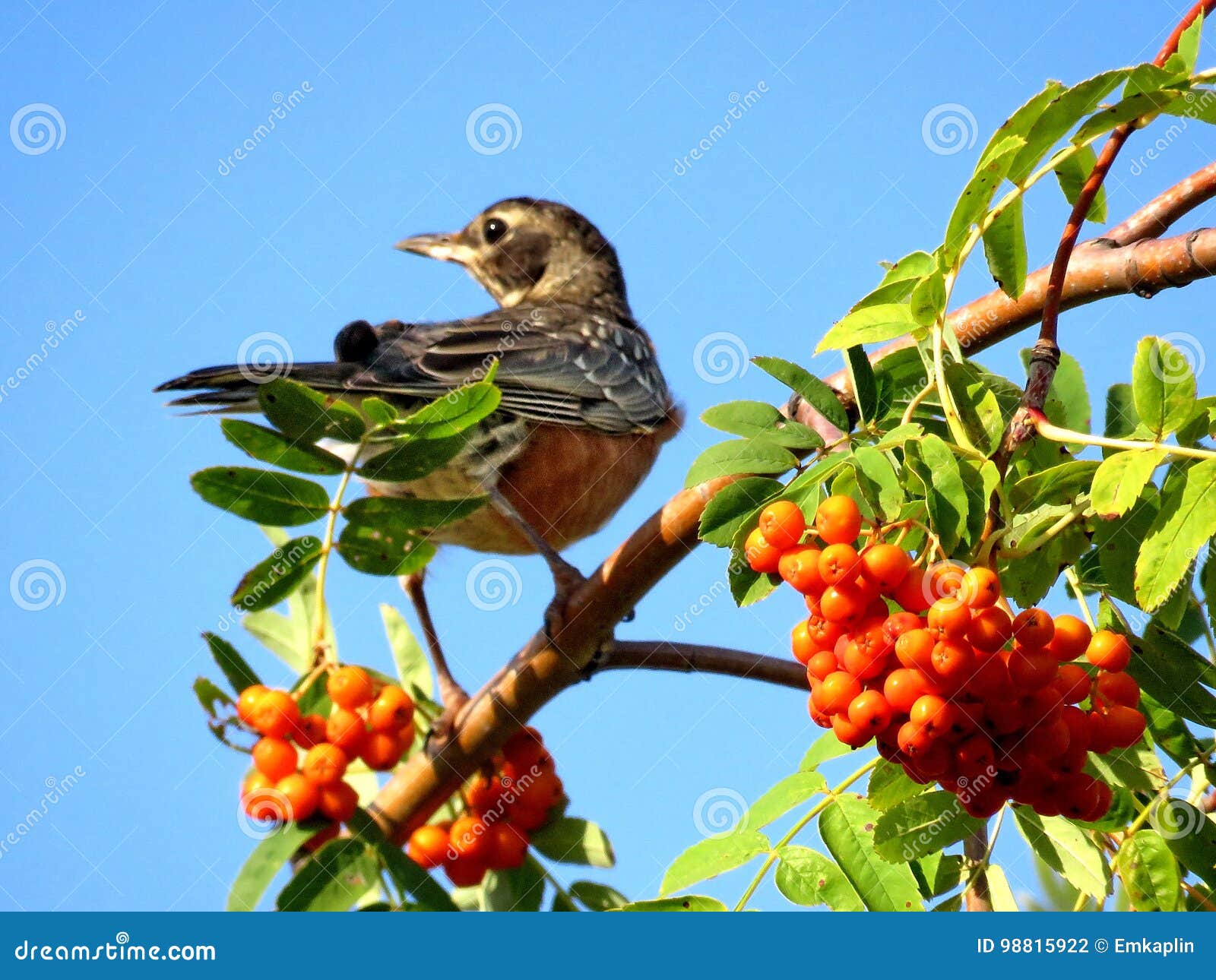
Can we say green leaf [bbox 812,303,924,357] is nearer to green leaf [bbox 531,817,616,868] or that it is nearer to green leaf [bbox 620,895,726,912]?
green leaf [bbox 620,895,726,912]

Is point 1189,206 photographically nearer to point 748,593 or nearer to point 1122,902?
point 748,593

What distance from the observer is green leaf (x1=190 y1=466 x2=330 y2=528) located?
3.28 meters

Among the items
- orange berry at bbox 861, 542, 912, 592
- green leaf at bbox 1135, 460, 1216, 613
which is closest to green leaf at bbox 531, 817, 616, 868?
orange berry at bbox 861, 542, 912, 592

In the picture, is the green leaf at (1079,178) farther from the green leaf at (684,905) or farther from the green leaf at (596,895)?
the green leaf at (596,895)

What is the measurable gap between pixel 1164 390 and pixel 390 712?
206 cm

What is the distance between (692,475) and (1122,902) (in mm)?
1564

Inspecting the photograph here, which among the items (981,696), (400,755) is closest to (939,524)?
(981,696)

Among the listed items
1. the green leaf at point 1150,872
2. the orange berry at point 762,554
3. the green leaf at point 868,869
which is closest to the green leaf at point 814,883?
the green leaf at point 868,869

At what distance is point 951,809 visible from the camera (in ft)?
8.67

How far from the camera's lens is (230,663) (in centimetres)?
330

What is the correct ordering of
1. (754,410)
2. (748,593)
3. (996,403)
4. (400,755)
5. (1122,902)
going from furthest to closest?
1. (400,755)
2. (1122,902)
3. (754,410)
4. (748,593)
5. (996,403)

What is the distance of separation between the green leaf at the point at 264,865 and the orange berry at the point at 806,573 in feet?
5.19

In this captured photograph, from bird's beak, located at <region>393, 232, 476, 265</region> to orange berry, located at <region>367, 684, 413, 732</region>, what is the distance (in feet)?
15.9

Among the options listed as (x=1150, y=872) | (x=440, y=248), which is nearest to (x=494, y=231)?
(x=440, y=248)
